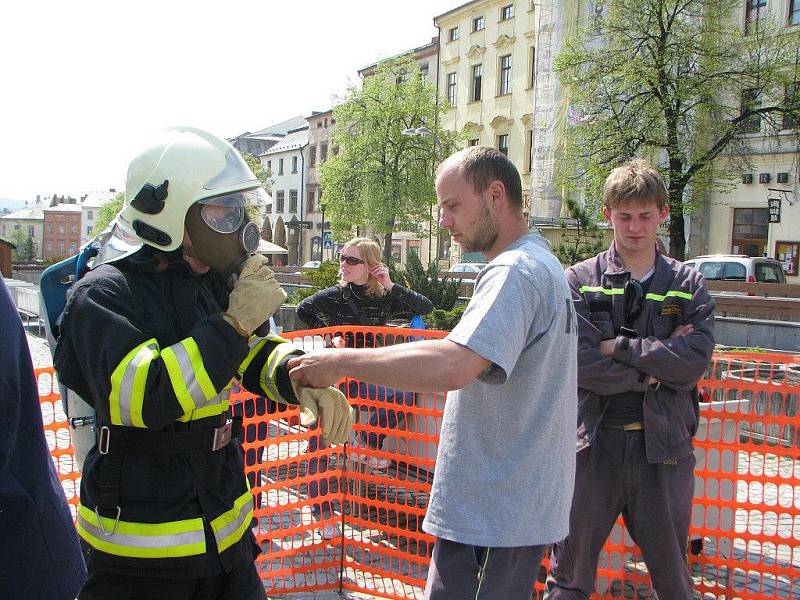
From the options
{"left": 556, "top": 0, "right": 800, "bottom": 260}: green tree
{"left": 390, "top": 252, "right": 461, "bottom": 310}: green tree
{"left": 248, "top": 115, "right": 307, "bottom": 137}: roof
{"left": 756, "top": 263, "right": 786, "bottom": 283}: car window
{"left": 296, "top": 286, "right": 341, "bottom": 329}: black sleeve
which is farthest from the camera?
{"left": 248, "top": 115, "right": 307, "bottom": 137}: roof

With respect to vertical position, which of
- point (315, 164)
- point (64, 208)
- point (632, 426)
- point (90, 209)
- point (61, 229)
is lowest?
point (632, 426)

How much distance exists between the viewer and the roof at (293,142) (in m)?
67.4

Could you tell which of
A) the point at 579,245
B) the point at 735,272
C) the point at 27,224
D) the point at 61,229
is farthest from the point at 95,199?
the point at 735,272

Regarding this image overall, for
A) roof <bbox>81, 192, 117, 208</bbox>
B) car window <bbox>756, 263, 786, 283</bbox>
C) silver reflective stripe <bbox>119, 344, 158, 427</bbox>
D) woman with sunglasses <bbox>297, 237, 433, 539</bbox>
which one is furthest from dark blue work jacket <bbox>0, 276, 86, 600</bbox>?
roof <bbox>81, 192, 117, 208</bbox>

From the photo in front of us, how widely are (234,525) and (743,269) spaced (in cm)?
1914

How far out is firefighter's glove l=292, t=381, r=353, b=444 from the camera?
2.14m

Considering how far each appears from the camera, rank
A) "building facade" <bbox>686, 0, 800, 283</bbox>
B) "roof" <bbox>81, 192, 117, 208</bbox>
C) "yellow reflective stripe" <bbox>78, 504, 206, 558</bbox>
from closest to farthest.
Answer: "yellow reflective stripe" <bbox>78, 504, 206, 558</bbox>
"building facade" <bbox>686, 0, 800, 283</bbox>
"roof" <bbox>81, 192, 117, 208</bbox>

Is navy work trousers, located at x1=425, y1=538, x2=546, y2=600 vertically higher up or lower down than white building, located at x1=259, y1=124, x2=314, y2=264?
lower down

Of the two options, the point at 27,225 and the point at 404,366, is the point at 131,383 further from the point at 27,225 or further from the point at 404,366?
the point at 27,225

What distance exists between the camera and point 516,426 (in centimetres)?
219

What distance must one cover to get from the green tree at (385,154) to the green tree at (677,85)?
11573mm

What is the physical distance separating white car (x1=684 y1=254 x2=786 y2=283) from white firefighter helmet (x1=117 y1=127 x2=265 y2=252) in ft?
59.6

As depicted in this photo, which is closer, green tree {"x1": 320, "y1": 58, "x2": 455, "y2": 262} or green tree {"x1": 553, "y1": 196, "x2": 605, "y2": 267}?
green tree {"x1": 553, "y1": 196, "x2": 605, "y2": 267}

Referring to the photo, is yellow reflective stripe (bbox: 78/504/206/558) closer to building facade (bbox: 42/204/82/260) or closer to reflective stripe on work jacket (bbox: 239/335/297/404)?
reflective stripe on work jacket (bbox: 239/335/297/404)
